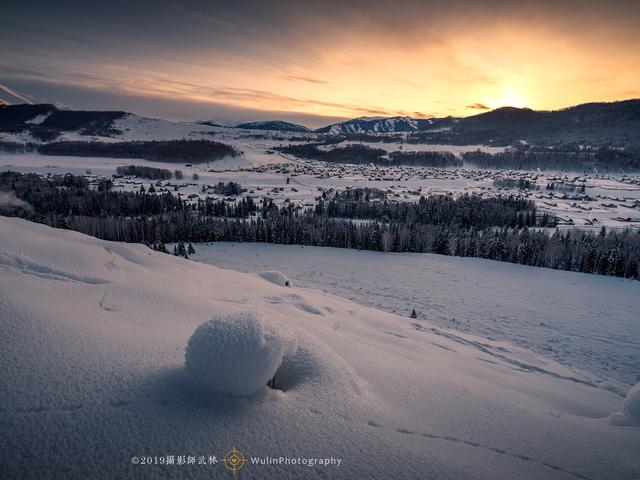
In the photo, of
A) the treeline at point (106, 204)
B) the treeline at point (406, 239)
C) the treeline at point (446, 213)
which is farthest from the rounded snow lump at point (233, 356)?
the treeline at point (106, 204)

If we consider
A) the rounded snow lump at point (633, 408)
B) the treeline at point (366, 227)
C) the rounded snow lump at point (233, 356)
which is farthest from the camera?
the treeline at point (366, 227)

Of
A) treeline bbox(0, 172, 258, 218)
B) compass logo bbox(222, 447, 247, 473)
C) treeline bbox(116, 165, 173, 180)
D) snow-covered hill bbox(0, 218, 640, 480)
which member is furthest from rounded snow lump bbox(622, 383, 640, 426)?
treeline bbox(116, 165, 173, 180)

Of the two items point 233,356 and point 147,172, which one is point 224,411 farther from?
point 147,172

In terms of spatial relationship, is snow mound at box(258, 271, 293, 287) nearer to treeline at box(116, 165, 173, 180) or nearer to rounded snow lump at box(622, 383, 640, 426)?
rounded snow lump at box(622, 383, 640, 426)

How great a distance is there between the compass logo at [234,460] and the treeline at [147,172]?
202053 mm

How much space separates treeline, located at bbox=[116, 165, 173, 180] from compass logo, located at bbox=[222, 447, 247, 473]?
20205cm

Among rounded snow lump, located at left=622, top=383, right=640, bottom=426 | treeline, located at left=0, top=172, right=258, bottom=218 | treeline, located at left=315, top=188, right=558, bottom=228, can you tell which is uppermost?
rounded snow lump, located at left=622, top=383, right=640, bottom=426

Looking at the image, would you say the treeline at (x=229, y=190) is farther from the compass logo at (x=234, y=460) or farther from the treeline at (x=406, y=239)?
the compass logo at (x=234, y=460)

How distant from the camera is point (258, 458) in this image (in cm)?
421

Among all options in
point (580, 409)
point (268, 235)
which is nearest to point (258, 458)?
point (580, 409)

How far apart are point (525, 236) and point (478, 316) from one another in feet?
144

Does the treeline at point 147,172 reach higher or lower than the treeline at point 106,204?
higher

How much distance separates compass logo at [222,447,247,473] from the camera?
13.2 ft

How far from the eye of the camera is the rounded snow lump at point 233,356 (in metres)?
5.18
